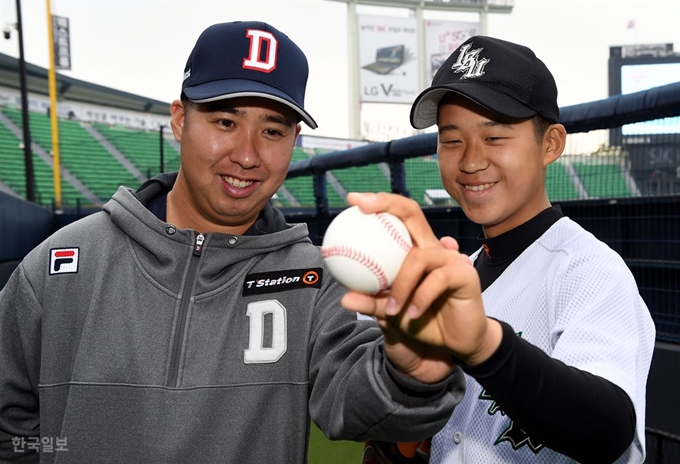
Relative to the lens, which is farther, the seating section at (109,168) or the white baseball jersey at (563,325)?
the seating section at (109,168)

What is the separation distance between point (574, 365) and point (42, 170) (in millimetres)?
22183

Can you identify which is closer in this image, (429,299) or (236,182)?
(429,299)

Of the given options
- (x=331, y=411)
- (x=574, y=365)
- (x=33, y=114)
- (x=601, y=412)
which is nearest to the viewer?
(x=601, y=412)

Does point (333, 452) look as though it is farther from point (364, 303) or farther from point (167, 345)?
point (364, 303)

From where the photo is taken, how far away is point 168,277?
1543mm

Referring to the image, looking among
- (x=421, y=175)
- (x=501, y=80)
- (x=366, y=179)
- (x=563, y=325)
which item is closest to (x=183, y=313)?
(x=563, y=325)

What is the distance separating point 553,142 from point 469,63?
0.32 metres

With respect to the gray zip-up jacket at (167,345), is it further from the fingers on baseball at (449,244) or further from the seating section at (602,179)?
the seating section at (602,179)

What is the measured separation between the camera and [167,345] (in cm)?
148

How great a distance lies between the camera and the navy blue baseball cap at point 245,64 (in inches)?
61.6

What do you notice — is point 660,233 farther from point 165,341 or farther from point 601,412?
point 165,341

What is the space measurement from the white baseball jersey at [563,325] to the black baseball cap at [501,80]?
32cm

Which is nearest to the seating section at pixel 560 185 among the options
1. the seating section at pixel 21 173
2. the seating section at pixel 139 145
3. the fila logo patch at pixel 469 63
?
the fila logo patch at pixel 469 63

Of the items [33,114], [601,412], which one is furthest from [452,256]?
[33,114]
